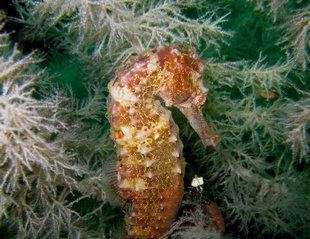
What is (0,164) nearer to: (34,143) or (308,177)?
(34,143)

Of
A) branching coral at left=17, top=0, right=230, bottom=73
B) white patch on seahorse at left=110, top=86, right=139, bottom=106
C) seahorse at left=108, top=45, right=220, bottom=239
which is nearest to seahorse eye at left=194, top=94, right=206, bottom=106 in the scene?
seahorse at left=108, top=45, right=220, bottom=239

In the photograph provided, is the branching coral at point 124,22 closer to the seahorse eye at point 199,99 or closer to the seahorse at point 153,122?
the seahorse at point 153,122

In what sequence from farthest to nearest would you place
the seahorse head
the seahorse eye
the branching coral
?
the branching coral
the seahorse eye
the seahorse head

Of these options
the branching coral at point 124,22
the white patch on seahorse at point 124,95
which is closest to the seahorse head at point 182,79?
the white patch on seahorse at point 124,95

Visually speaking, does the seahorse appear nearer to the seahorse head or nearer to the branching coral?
the seahorse head

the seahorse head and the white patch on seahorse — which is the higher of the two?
the seahorse head

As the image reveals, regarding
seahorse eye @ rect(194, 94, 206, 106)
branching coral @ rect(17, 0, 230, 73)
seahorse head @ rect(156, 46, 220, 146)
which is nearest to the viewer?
seahorse head @ rect(156, 46, 220, 146)
